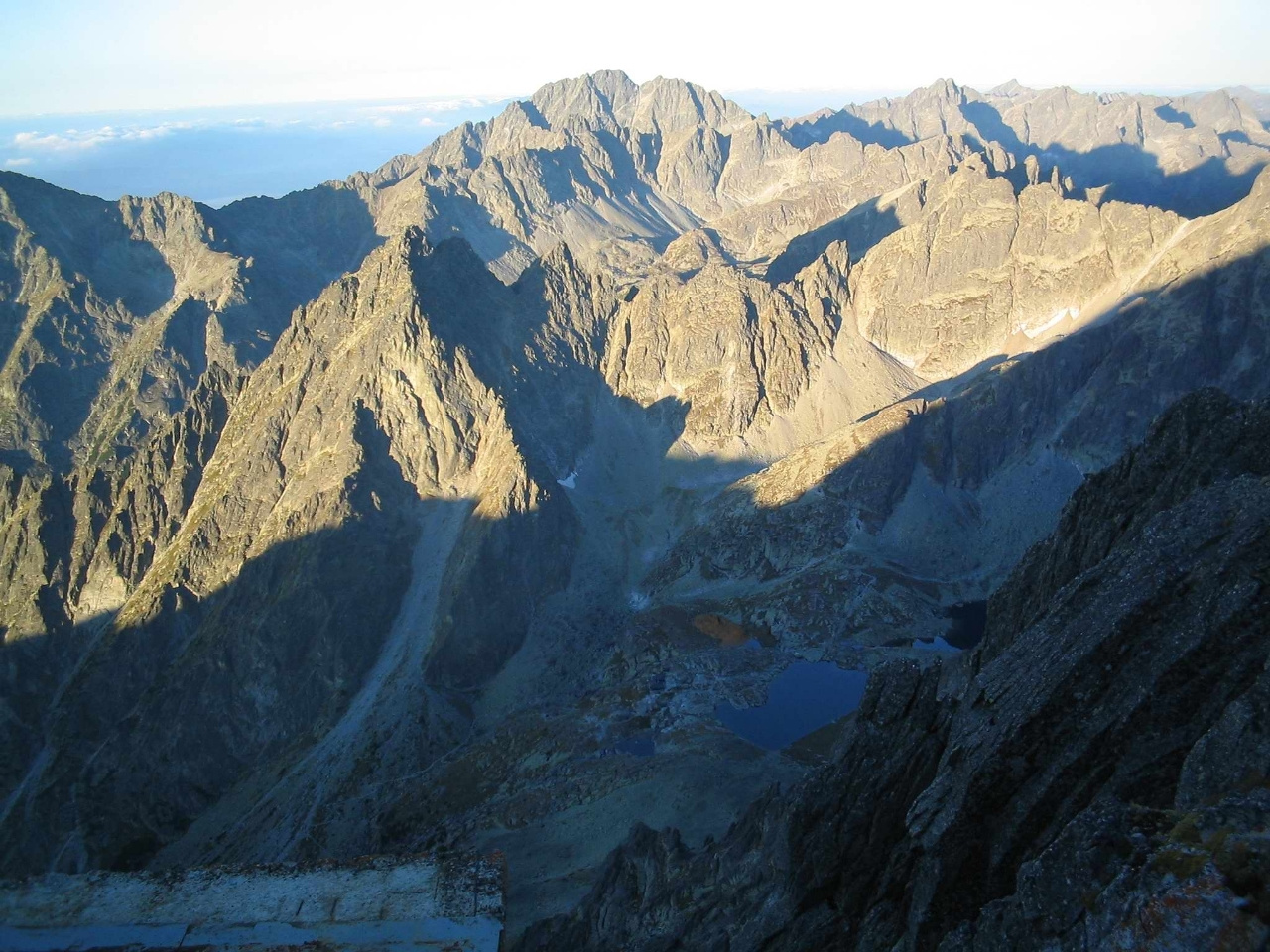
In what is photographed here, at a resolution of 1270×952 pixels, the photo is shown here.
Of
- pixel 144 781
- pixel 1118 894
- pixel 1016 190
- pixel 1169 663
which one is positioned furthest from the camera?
pixel 1016 190

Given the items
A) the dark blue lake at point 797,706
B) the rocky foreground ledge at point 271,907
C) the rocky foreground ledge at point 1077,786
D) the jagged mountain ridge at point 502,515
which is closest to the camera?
the rocky foreground ledge at point 1077,786

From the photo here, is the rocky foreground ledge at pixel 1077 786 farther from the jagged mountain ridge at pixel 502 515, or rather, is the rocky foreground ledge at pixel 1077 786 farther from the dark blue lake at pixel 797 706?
the dark blue lake at pixel 797 706

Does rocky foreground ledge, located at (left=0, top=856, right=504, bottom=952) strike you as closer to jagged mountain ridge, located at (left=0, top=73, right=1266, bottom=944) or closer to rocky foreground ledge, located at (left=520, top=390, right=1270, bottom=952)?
jagged mountain ridge, located at (left=0, top=73, right=1266, bottom=944)

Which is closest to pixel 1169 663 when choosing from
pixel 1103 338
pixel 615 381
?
pixel 1103 338

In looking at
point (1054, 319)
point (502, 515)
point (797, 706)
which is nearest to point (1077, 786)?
point (797, 706)

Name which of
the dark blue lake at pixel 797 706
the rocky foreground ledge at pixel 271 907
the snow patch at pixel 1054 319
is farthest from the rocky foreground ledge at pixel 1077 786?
the snow patch at pixel 1054 319

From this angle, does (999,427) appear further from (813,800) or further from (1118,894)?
(1118,894)
